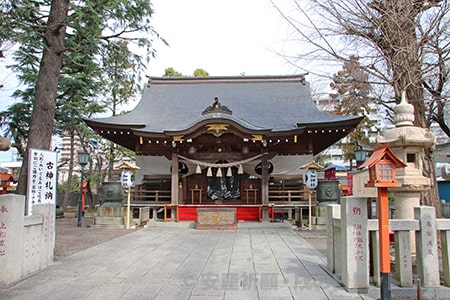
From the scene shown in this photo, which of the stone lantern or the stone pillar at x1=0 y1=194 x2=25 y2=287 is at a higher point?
the stone lantern

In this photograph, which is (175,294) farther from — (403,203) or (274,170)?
(274,170)

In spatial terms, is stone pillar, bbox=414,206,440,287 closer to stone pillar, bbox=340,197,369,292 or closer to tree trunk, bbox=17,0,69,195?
stone pillar, bbox=340,197,369,292

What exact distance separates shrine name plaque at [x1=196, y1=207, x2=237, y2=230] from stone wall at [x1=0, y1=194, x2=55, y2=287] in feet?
18.9

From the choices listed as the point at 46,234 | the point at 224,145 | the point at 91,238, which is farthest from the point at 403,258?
the point at 224,145

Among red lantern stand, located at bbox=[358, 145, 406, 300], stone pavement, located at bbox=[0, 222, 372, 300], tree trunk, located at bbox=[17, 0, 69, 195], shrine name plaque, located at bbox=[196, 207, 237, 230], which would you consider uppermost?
tree trunk, located at bbox=[17, 0, 69, 195]

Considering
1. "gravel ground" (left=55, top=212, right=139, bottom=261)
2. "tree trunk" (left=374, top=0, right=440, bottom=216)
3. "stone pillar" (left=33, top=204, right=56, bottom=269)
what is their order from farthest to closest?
"gravel ground" (left=55, top=212, right=139, bottom=261) < "tree trunk" (left=374, top=0, right=440, bottom=216) < "stone pillar" (left=33, top=204, right=56, bottom=269)

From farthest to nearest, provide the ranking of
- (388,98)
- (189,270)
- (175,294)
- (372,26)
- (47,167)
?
1. (388,98)
2. (47,167)
3. (372,26)
4. (189,270)
5. (175,294)

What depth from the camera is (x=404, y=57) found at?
5891 mm

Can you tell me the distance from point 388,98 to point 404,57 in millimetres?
1928

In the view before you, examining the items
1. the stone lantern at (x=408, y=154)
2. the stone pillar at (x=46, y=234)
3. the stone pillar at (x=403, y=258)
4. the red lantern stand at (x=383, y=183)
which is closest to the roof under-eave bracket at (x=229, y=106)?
the stone lantern at (x=408, y=154)

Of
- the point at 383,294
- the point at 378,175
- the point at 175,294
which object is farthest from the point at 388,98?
the point at 175,294

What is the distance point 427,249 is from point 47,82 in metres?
8.46

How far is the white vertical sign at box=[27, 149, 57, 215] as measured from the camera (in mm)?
6373

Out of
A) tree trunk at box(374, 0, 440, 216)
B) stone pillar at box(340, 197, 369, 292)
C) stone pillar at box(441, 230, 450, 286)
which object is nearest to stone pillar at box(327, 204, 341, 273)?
stone pillar at box(340, 197, 369, 292)
